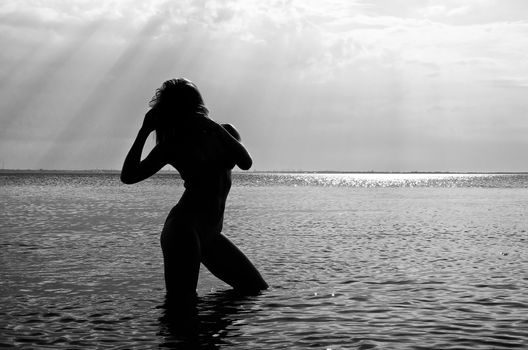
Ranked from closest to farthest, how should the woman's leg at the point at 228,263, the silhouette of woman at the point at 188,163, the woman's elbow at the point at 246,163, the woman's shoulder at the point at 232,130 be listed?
the silhouette of woman at the point at 188,163 < the woman's elbow at the point at 246,163 < the woman's shoulder at the point at 232,130 < the woman's leg at the point at 228,263

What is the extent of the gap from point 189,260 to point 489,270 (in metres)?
8.81

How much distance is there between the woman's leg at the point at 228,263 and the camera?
948 cm

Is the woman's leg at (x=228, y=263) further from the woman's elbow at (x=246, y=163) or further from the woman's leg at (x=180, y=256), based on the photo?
the woman's elbow at (x=246, y=163)

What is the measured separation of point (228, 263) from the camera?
9.76 m

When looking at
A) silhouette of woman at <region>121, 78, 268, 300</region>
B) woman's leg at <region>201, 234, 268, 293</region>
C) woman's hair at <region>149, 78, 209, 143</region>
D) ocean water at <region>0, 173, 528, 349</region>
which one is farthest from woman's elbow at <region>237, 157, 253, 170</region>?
ocean water at <region>0, 173, 528, 349</region>

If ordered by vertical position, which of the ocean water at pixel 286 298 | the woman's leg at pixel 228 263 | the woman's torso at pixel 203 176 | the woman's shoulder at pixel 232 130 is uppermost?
the woman's shoulder at pixel 232 130

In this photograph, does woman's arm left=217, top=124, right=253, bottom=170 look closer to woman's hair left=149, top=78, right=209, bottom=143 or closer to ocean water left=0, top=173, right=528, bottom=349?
woman's hair left=149, top=78, right=209, bottom=143

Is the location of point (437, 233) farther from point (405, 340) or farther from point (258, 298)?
point (405, 340)

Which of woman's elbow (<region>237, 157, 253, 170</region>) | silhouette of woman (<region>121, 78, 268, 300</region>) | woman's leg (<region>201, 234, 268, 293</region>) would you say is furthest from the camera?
woman's leg (<region>201, 234, 268, 293</region>)

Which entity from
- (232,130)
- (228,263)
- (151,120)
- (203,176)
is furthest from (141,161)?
(228,263)

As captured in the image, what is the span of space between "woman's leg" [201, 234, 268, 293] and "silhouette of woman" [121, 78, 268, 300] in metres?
0.06

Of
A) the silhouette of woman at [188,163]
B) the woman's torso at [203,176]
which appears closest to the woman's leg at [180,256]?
the silhouette of woman at [188,163]

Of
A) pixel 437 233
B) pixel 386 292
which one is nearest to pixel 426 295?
pixel 386 292

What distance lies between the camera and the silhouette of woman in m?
8.30
